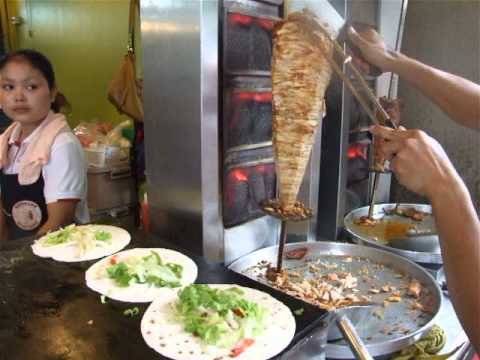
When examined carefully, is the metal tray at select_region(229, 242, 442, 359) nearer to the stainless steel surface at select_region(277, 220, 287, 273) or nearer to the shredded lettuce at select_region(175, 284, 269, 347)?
the stainless steel surface at select_region(277, 220, 287, 273)

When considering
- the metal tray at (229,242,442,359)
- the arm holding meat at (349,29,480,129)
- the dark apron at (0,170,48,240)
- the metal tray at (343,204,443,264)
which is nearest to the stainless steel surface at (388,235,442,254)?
the metal tray at (343,204,443,264)

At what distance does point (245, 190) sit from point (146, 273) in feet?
2.08

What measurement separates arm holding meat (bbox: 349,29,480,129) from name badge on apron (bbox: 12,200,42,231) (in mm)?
1723

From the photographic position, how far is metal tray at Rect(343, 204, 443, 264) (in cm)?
171

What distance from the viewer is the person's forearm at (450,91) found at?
1.27 m

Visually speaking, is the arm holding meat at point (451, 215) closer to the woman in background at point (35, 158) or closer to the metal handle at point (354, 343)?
the metal handle at point (354, 343)

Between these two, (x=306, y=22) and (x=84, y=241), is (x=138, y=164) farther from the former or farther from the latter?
(x=306, y=22)

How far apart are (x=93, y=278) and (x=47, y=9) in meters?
4.55

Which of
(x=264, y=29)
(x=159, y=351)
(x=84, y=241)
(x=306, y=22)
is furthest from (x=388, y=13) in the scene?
(x=159, y=351)

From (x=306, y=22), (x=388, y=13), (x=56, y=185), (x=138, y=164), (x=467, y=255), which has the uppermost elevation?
(x=388, y=13)

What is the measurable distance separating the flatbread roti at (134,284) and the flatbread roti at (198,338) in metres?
0.07

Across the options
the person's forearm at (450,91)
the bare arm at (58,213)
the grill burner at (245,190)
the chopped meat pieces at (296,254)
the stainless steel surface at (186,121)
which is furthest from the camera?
the bare arm at (58,213)

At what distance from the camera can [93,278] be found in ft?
3.94

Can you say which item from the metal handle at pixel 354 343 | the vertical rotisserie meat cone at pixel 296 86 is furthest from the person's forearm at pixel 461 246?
the vertical rotisserie meat cone at pixel 296 86
